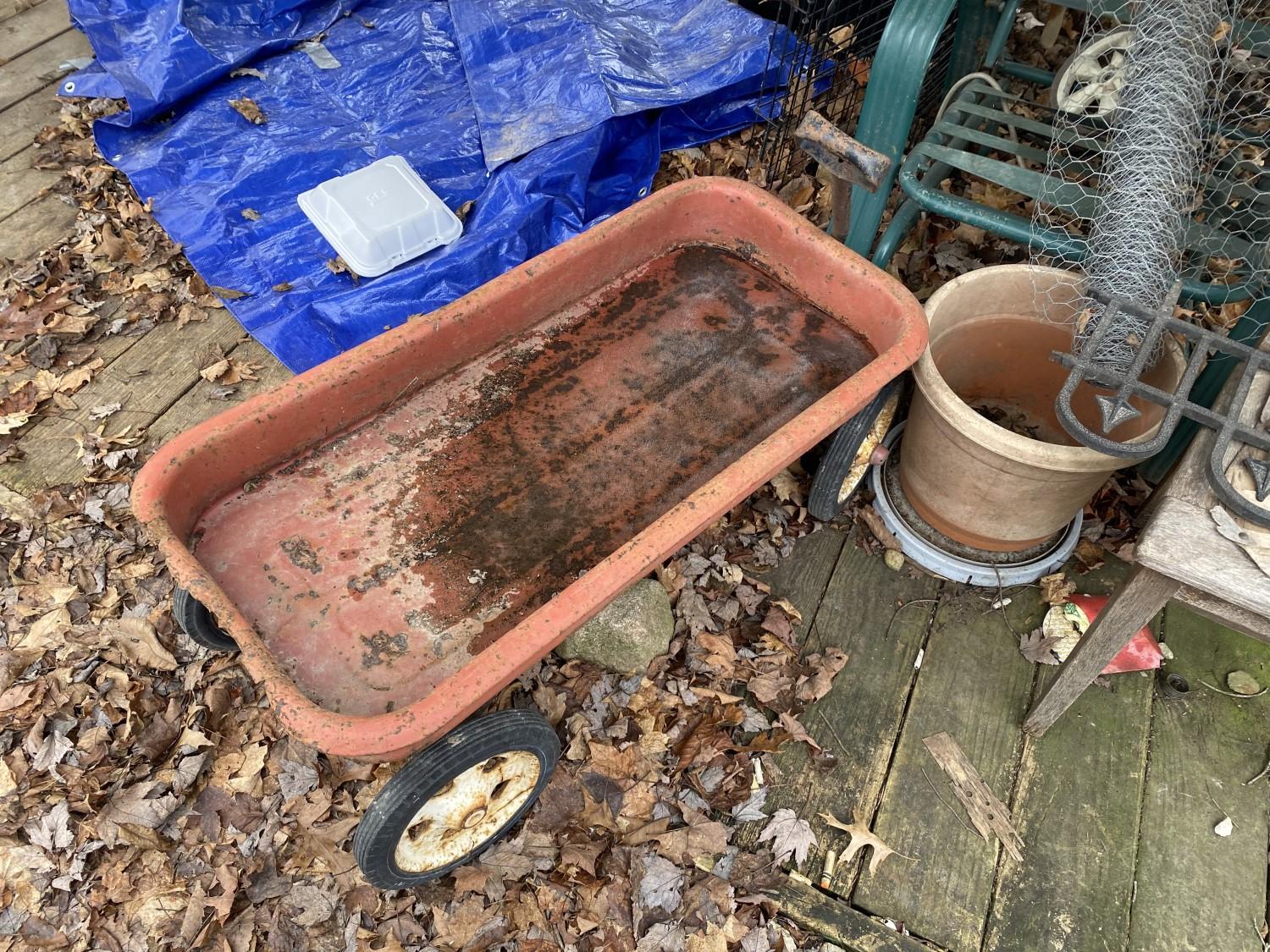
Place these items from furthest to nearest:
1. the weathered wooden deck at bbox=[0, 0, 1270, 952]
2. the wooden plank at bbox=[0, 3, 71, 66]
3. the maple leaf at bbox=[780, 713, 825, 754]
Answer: the wooden plank at bbox=[0, 3, 71, 66] → the maple leaf at bbox=[780, 713, 825, 754] → the weathered wooden deck at bbox=[0, 0, 1270, 952]

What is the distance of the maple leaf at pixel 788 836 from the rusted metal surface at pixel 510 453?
0.87 metres

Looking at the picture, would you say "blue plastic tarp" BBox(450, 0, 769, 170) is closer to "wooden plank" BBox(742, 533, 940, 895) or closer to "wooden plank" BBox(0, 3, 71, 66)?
"wooden plank" BBox(742, 533, 940, 895)

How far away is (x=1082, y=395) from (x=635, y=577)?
1666mm

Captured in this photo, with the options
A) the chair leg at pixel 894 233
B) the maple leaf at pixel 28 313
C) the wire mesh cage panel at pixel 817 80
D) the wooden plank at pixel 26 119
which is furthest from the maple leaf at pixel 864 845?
the wooden plank at pixel 26 119

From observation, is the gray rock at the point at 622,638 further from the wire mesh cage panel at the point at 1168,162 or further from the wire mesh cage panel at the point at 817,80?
the wire mesh cage panel at the point at 817,80

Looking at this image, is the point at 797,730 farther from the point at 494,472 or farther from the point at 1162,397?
the point at 1162,397

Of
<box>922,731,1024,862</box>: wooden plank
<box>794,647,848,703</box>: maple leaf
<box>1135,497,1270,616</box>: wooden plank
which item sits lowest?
<box>922,731,1024,862</box>: wooden plank

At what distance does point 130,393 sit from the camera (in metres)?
2.88

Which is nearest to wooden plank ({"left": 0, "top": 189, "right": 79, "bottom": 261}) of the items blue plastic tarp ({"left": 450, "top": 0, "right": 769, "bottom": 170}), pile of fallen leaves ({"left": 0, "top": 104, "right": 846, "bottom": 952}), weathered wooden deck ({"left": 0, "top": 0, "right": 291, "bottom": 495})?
weathered wooden deck ({"left": 0, "top": 0, "right": 291, "bottom": 495})

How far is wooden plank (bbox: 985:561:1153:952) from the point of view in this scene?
1906 mm

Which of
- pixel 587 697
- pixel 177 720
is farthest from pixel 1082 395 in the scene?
pixel 177 720

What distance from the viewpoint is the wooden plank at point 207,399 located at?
9.12ft

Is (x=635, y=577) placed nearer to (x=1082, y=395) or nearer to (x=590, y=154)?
(x=1082, y=395)

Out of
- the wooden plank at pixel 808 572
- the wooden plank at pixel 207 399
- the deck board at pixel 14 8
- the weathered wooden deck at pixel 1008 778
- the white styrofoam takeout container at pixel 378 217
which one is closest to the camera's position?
the weathered wooden deck at pixel 1008 778
